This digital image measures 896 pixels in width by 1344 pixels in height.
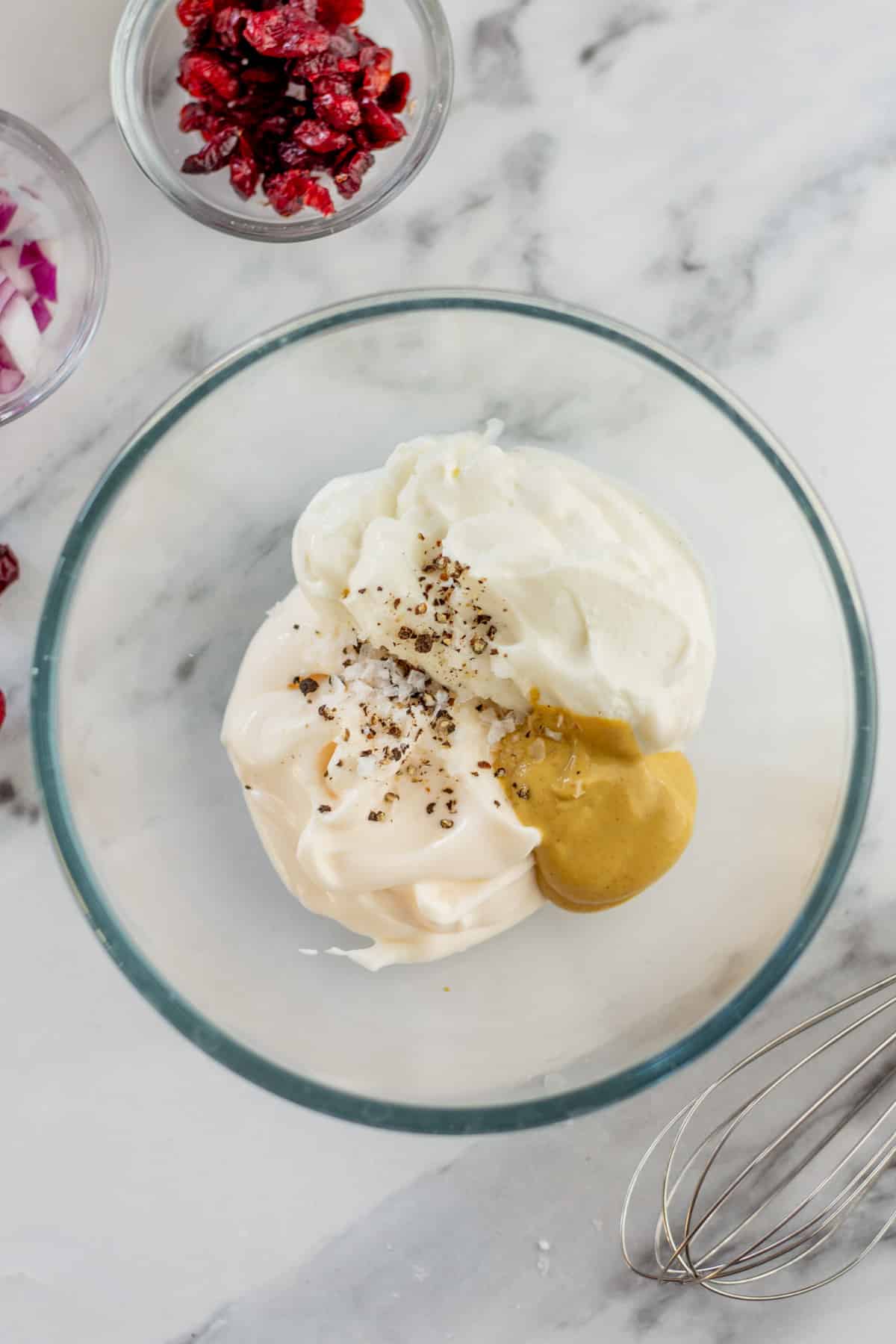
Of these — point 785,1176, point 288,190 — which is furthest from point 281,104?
point 785,1176

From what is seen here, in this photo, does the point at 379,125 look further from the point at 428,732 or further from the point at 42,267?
the point at 428,732

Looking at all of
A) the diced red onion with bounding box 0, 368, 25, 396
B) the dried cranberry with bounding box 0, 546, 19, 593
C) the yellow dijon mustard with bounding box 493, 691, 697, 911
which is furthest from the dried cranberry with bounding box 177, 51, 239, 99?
the yellow dijon mustard with bounding box 493, 691, 697, 911

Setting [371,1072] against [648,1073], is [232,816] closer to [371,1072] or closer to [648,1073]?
[371,1072]

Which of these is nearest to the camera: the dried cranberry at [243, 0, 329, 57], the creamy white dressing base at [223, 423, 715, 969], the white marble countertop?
the creamy white dressing base at [223, 423, 715, 969]

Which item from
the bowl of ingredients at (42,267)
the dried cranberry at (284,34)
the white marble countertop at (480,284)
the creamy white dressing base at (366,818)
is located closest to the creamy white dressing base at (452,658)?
the creamy white dressing base at (366,818)

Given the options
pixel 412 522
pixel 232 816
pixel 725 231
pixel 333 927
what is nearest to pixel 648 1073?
pixel 333 927

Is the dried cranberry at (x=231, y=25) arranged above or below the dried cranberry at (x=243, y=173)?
above

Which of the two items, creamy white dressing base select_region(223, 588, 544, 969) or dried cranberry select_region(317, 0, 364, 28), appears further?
dried cranberry select_region(317, 0, 364, 28)

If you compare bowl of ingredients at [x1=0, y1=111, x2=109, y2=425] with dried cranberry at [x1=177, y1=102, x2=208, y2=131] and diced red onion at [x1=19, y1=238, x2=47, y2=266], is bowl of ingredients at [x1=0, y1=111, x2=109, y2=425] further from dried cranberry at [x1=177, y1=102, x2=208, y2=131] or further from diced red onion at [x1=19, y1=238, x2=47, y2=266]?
dried cranberry at [x1=177, y1=102, x2=208, y2=131]

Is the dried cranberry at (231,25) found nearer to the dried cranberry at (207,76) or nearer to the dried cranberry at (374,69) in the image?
the dried cranberry at (207,76)
